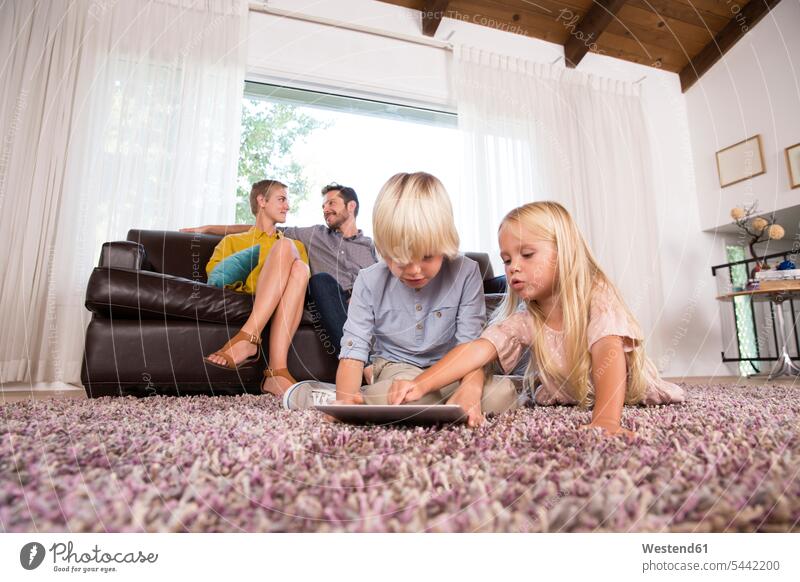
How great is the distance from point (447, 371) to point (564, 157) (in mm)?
2653

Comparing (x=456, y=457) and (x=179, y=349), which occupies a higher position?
(x=179, y=349)

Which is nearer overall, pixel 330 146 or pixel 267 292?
pixel 267 292

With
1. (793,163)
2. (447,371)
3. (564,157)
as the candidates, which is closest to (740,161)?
(793,163)

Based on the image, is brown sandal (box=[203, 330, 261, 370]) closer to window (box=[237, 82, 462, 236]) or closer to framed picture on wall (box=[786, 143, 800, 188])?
window (box=[237, 82, 462, 236])

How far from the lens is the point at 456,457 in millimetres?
471

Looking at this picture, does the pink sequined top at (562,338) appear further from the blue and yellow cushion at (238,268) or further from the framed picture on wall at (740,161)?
the framed picture on wall at (740,161)

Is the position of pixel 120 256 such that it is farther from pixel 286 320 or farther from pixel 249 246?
pixel 286 320

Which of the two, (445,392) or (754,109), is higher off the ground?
(754,109)

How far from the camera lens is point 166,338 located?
1426 millimetres

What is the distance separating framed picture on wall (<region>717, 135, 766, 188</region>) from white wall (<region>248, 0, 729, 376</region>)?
10.0 inches

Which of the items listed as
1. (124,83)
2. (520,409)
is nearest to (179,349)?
(520,409)

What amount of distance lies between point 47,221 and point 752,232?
4.26 m

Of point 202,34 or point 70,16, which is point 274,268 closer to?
point 202,34
